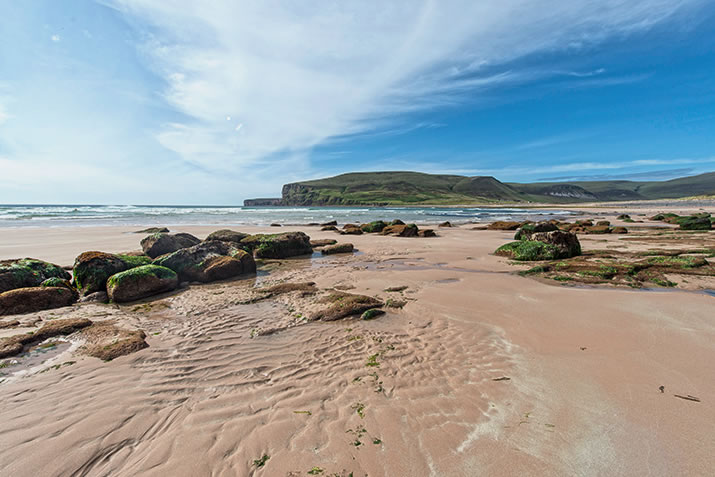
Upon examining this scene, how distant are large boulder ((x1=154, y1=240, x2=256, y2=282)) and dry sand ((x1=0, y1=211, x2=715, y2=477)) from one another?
8.18 feet

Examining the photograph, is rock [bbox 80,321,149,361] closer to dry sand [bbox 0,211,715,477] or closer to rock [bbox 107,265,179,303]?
dry sand [bbox 0,211,715,477]

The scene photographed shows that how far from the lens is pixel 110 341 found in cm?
463

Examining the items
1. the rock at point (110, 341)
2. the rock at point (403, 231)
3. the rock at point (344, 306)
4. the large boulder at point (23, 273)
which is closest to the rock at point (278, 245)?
the large boulder at point (23, 273)

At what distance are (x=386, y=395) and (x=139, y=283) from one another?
22.3ft

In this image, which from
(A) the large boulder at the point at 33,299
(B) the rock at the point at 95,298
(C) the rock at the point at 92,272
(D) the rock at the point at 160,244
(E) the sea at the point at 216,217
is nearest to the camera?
(A) the large boulder at the point at 33,299

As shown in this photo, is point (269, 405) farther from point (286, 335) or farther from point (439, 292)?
point (439, 292)

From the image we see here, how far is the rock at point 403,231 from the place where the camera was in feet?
62.3

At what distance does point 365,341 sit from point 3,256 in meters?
15.4

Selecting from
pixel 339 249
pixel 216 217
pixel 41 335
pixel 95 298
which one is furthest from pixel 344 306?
pixel 216 217

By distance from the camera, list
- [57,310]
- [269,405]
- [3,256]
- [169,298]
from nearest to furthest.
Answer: [269,405] < [57,310] < [169,298] < [3,256]

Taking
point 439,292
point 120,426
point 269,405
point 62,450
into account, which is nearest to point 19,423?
point 62,450

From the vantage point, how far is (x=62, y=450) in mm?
2645

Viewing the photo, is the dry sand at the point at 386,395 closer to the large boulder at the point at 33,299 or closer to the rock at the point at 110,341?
the rock at the point at 110,341

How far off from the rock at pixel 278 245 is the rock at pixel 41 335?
7.10 metres
